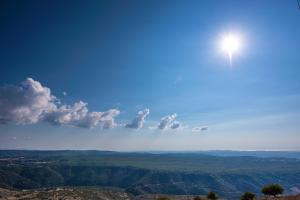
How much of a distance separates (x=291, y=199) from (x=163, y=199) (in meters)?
46.8

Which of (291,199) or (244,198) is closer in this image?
(291,199)

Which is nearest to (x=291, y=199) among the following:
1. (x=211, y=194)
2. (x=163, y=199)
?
(x=211, y=194)

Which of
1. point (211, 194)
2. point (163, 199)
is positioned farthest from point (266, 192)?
point (163, 199)

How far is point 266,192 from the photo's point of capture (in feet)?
351

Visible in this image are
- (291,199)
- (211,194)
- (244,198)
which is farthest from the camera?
(211,194)

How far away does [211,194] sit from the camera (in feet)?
390

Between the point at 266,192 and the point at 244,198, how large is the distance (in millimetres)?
10846

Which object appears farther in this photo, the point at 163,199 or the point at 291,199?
the point at 163,199

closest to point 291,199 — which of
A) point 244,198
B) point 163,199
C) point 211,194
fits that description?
point 244,198

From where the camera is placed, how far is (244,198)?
100m

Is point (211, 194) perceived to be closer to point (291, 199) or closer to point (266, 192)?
point (266, 192)

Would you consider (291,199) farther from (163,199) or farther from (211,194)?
(163,199)

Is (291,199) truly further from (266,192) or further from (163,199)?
(163,199)

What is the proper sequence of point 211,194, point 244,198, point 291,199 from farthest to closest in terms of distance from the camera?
point 211,194 < point 244,198 < point 291,199
